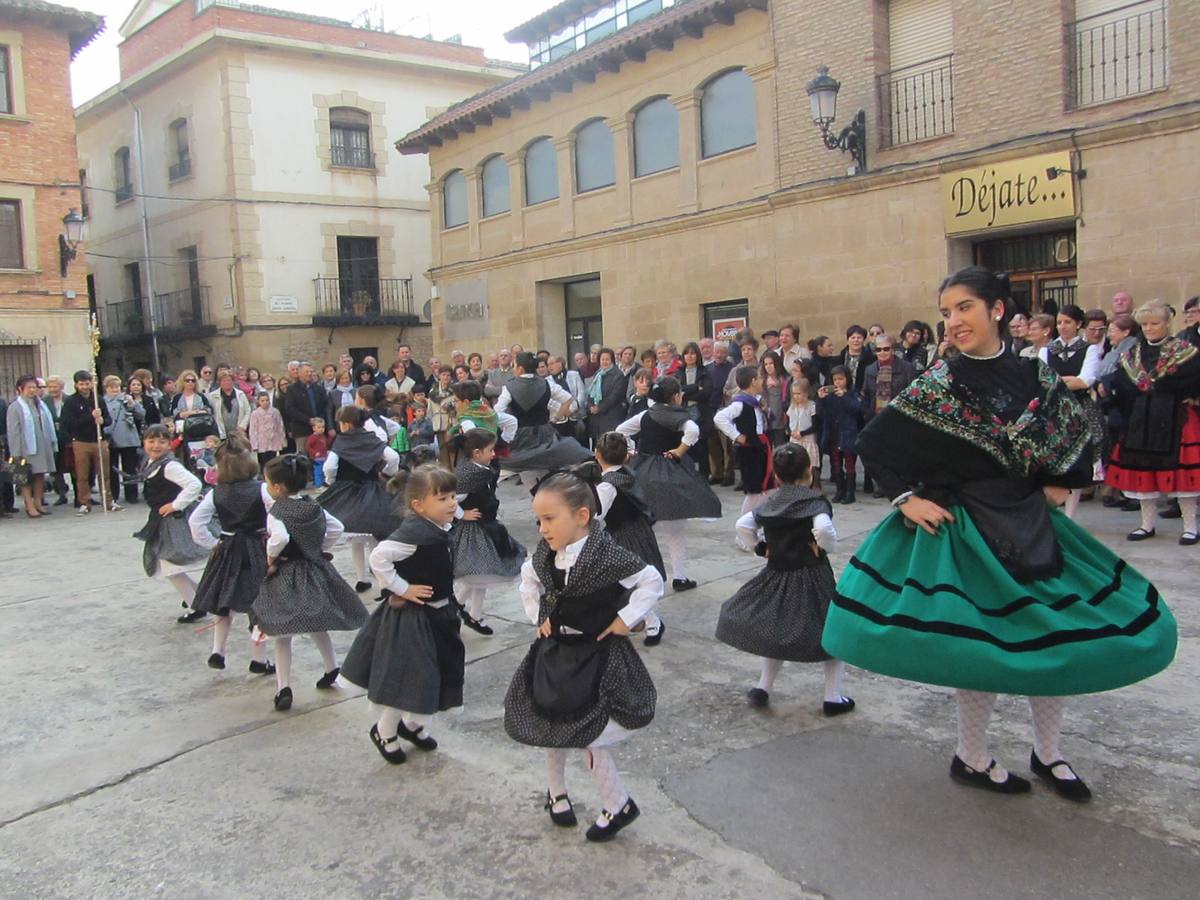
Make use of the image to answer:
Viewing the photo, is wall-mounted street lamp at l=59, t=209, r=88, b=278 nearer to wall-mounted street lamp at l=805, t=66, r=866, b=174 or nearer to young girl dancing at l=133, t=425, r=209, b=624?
wall-mounted street lamp at l=805, t=66, r=866, b=174

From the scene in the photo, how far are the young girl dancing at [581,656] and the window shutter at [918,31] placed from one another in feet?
37.8

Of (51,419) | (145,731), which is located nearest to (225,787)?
(145,731)

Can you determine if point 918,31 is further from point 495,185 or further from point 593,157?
point 495,185

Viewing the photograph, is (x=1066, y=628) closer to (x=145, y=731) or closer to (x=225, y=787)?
(x=225, y=787)

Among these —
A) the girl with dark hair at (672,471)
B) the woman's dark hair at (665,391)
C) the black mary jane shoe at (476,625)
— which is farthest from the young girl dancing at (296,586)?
the woman's dark hair at (665,391)

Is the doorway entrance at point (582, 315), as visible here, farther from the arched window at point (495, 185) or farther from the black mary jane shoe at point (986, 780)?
the black mary jane shoe at point (986, 780)

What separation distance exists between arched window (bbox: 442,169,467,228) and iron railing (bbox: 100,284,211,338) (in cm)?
826

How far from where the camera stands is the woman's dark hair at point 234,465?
578 centimetres

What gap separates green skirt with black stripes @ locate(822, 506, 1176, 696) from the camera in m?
3.14

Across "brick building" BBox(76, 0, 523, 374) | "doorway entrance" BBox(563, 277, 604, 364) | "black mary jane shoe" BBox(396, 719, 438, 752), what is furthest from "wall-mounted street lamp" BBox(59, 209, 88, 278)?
"black mary jane shoe" BBox(396, 719, 438, 752)

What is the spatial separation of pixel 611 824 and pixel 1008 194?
34.9 feet

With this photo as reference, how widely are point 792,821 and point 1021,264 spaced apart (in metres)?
10.8

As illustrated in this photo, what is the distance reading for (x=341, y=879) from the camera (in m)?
3.29

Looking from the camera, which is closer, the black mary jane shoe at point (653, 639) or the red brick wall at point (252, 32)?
the black mary jane shoe at point (653, 639)
